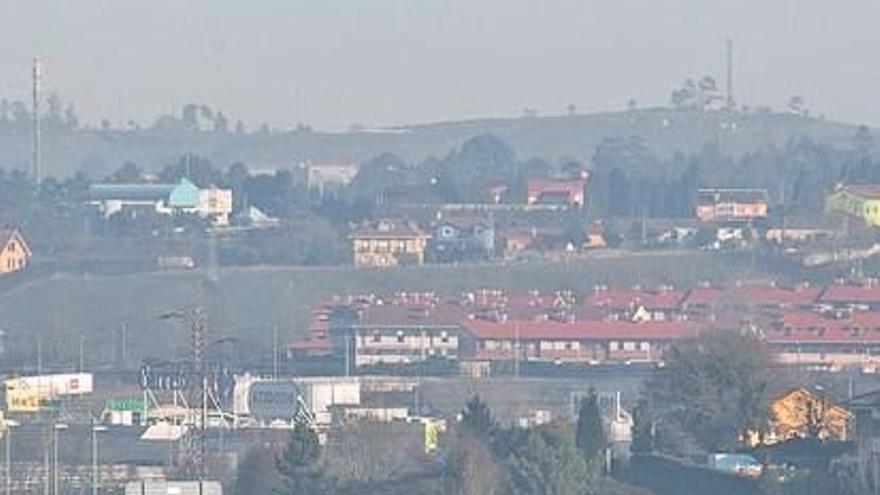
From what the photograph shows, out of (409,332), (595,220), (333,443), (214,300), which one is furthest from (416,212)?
(333,443)

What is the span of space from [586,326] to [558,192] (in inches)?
819

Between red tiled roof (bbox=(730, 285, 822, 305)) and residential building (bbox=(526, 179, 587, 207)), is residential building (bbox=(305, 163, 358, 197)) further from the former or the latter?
red tiled roof (bbox=(730, 285, 822, 305))

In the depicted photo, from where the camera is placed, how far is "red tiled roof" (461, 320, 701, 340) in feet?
144

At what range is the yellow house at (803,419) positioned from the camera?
25703 mm

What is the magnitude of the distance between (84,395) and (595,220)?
25328 mm

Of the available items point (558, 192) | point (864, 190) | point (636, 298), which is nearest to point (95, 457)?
point (636, 298)

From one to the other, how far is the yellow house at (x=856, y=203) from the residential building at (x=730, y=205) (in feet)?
2.98

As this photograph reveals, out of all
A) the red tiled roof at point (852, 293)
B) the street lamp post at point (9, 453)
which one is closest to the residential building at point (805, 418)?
the street lamp post at point (9, 453)

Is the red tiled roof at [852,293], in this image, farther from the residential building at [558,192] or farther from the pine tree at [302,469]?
the pine tree at [302,469]

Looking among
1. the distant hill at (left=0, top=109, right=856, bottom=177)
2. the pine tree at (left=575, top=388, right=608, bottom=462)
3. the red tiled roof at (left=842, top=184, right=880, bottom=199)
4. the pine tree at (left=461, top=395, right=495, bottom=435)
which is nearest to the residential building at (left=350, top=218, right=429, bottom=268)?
the red tiled roof at (left=842, top=184, right=880, bottom=199)

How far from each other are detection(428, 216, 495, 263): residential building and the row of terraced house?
695cm

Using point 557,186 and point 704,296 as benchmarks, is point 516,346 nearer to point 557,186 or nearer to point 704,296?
point 704,296

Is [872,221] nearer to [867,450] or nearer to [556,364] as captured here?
[556,364]

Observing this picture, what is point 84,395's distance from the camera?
3609 centimetres
